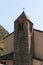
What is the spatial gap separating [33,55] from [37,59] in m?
1.38

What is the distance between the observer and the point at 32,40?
133 feet

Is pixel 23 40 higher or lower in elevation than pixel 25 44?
higher

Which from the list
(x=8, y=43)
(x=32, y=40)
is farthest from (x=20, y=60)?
(x=8, y=43)

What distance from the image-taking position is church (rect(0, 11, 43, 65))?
39375 millimetres

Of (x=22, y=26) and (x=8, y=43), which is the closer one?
(x=22, y=26)

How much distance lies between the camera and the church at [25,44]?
3938cm

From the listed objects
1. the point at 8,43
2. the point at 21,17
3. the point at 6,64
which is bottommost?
the point at 6,64

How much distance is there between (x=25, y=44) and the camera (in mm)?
39625

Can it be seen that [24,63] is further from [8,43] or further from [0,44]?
[0,44]

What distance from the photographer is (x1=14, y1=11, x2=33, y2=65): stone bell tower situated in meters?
39.3

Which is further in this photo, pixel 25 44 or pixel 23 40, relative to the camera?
pixel 23 40

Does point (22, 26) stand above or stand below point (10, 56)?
above

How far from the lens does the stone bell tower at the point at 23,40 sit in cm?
3934

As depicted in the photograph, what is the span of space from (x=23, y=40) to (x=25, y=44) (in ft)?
1.80
